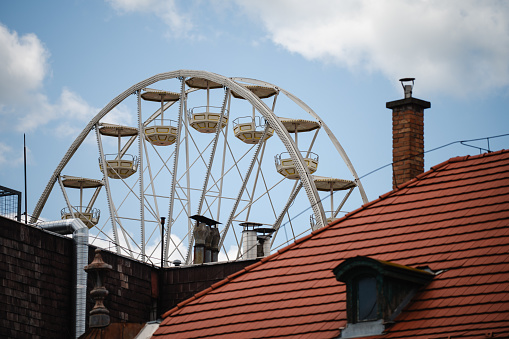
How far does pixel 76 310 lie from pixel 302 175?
609 inches

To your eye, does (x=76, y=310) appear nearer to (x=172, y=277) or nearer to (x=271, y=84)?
(x=172, y=277)

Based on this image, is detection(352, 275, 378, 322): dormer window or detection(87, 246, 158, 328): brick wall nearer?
detection(352, 275, 378, 322): dormer window

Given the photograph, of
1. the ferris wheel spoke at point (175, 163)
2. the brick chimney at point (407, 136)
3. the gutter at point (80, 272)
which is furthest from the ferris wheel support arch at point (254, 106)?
the brick chimney at point (407, 136)

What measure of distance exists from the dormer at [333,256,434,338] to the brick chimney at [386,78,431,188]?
5381 millimetres

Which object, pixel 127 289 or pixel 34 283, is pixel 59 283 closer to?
pixel 34 283

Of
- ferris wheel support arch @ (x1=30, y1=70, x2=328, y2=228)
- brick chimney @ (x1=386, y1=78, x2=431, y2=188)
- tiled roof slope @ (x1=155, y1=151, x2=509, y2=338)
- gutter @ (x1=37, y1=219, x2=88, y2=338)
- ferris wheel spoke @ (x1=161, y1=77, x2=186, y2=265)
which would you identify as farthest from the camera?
ferris wheel spoke @ (x1=161, y1=77, x2=186, y2=265)

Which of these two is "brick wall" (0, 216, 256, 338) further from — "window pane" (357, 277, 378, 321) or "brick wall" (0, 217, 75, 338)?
"window pane" (357, 277, 378, 321)

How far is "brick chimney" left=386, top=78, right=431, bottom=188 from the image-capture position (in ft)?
68.8

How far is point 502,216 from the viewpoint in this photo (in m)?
16.1

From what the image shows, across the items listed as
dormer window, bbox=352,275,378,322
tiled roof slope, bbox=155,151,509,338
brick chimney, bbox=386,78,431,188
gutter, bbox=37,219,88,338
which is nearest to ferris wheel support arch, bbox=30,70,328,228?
gutter, bbox=37,219,88,338

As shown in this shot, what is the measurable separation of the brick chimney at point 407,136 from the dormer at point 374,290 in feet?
17.7

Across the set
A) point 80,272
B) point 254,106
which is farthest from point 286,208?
point 80,272

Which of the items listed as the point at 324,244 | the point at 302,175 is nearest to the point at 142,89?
the point at 302,175

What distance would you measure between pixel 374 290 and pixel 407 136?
20.7 feet
